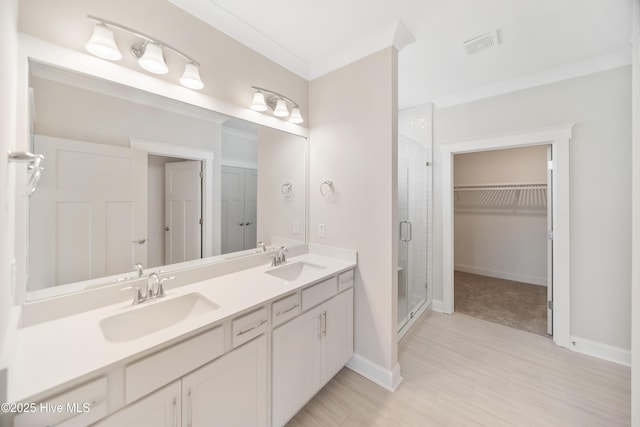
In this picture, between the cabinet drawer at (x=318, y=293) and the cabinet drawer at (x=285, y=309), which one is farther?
the cabinet drawer at (x=318, y=293)

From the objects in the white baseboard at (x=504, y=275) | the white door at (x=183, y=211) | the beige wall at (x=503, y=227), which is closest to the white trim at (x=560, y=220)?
the beige wall at (x=503, y=227)

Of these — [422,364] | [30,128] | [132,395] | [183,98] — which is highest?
[183,98]

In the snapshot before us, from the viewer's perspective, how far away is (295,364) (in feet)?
4.90

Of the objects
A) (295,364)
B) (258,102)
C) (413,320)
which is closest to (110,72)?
(258,102)

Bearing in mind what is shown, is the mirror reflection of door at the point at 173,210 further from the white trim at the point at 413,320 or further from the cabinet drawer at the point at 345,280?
the white trim at the point at 413,320

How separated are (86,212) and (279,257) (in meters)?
1.21

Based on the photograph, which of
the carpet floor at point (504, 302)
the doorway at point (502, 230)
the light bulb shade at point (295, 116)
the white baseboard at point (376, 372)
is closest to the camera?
the white baseboard at point (376, 372)

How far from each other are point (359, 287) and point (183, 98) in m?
1.84

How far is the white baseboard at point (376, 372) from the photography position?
184cm

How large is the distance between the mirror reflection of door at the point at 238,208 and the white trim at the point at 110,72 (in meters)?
0.43

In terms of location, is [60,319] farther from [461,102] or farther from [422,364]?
[461,102]

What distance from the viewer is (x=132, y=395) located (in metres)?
0.87

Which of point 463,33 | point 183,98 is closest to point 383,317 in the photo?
point 183,98

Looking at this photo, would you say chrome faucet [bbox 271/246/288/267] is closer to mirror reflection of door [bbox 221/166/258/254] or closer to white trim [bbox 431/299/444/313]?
mirror reflection of door [bbox 221/166/258/254]
